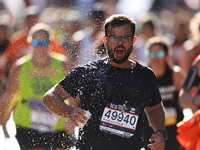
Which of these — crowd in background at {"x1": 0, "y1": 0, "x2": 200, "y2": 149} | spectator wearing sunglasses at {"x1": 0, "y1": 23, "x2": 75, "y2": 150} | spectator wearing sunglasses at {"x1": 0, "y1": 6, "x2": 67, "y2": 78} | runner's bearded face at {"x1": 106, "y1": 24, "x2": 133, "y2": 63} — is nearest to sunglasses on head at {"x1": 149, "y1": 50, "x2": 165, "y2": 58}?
crowd in background at {"x1": 0, "y1": 0, "x2": 200, "y2": 149}

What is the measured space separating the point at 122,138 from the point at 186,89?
1743mm

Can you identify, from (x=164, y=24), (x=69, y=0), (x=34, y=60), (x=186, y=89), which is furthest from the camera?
(x=164, y=24)

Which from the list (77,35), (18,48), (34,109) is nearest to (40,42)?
(34,109)

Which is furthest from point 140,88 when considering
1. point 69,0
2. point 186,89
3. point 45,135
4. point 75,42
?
point 69,0

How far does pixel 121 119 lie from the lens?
5.63 m

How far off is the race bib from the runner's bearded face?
1.38 feet

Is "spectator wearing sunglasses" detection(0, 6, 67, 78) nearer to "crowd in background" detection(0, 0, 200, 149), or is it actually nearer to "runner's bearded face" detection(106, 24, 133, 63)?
"crowd in background" detection(0, 0, 200, 149)

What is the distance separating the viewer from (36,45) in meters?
7.84

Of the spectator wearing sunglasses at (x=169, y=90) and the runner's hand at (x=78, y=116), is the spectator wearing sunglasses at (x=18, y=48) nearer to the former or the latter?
the spectator wearing sunglasses at (x=169, y=90)

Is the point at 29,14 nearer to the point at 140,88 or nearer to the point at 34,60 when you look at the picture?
the point at 34,60

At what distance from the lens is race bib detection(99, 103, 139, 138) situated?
557 centimetres

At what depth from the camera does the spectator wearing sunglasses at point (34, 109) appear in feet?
24.3

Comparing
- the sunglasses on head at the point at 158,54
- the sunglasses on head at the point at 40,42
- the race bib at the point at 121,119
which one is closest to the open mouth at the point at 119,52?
the race bib at the point at 121,119

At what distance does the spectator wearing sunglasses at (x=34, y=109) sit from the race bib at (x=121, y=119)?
5.79ft
